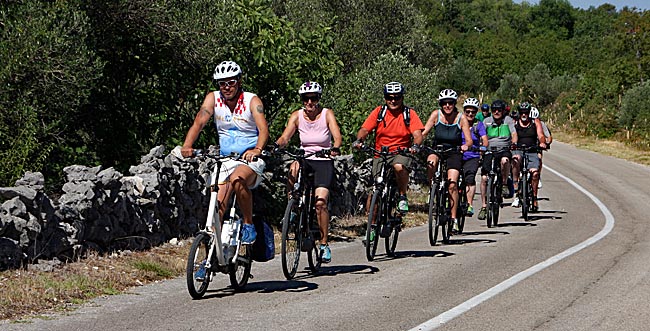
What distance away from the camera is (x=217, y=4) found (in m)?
16.6

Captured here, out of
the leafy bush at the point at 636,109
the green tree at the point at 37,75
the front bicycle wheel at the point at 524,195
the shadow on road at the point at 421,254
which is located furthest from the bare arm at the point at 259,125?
the leafy bush at the point at 636,109

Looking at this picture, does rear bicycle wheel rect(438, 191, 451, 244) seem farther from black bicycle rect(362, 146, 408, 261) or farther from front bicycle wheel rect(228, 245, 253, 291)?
front bicycle wheel rect(228, 245, 253, 291)

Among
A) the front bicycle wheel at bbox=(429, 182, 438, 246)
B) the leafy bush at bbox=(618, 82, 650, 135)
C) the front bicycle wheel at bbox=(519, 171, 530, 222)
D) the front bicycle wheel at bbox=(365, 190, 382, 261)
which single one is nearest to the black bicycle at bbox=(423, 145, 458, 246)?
the front bicycle wheel at bbox=(429, 182, 438, 246)

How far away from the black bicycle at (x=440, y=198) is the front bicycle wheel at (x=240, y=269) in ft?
14.6

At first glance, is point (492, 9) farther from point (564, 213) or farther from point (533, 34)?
point (564, 213)


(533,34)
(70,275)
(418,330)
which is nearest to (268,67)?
(70,275)

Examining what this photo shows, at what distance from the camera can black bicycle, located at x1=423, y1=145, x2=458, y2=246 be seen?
1320 centimetres

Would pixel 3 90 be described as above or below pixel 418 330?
above

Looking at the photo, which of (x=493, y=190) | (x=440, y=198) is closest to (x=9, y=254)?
(x=440, y=198)

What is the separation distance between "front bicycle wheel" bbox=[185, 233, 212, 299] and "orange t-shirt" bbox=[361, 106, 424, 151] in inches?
155

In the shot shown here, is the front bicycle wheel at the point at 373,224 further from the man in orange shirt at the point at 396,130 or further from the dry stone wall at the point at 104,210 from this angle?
the dry stone wall at the point at 104,210

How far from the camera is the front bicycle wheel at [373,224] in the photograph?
451 inches

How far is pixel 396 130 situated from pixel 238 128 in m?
3.49

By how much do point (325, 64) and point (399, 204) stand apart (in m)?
6.67
